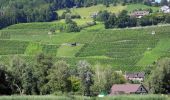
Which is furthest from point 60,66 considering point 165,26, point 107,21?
point 107,21

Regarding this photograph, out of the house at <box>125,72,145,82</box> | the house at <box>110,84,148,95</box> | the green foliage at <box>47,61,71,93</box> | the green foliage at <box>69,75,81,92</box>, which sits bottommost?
the house at <box>125,72,145,82</box>

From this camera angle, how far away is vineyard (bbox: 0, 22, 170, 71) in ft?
341

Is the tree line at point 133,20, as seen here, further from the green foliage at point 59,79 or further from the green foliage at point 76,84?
the green foliage at point 59,79

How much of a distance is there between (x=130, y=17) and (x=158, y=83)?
3509 inches

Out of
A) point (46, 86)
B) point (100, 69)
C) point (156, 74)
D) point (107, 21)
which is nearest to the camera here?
point (46, 86)

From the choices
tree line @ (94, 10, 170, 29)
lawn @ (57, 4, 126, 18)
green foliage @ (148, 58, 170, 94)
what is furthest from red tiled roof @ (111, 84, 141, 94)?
lawn @ (57, 4, 126, 18)

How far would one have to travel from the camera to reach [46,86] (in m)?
59.8

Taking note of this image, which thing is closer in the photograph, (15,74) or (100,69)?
(15,74)

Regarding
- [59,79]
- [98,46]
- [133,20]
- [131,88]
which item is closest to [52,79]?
[59,79]

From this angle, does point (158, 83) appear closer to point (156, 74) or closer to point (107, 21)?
point (156, 74)

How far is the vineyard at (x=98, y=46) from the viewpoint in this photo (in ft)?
341

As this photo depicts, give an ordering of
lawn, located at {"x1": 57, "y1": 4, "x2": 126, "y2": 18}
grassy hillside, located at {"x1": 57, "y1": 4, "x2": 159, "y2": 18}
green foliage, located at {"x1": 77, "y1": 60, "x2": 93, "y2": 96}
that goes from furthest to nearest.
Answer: lawn, located at {"x1": 57, "y1": 4, "x2": 126, "y2": 18}
grassy hillside, located at {"x1": 57, "y1": 4, "x2": 159, "y2": 18}
green foliage, located at {"x1": 77, "y1": 60, "x2": 93, "y2": 96}

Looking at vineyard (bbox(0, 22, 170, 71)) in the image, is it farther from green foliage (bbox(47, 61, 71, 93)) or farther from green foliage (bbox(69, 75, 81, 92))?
green foliage (bbox(47, 61, 71, 93))

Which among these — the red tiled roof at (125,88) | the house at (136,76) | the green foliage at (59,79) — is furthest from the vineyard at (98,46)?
the green foliage at (59,79)
